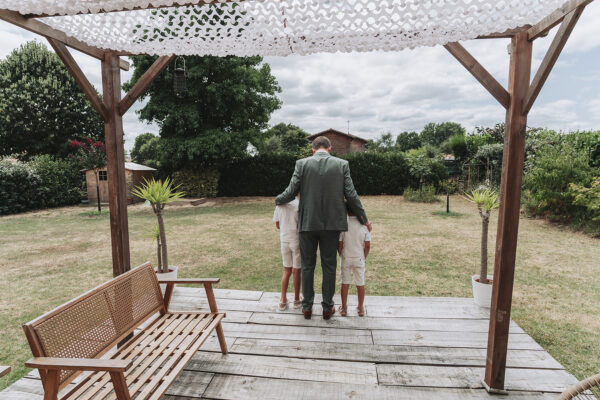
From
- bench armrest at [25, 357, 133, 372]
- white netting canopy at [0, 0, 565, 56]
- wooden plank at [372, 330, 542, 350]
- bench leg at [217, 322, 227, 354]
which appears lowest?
wooden plank at [372, 330, 542, 350]

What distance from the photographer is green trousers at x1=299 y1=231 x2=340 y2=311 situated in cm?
341

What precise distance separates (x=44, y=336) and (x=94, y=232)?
8.68 meters

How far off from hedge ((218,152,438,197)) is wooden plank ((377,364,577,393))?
14.3 meters

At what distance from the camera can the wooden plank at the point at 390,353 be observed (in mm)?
A: 2844

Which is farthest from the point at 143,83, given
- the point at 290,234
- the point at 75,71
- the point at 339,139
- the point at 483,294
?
the point at 339,139

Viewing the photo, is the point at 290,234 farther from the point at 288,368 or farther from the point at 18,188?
the point at 18,188

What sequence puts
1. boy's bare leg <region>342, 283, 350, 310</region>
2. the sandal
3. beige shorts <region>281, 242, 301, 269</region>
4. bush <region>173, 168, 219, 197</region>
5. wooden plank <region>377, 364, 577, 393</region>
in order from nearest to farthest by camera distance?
wooden plank <region>377, 364, 577, 393</region>
boy's bare leg <region>342, 283, 350, 310</region>
beige shorts <region>281, 242, 301, 269</region>
the sandal
bush <region>173, 168, 219, 197</region>

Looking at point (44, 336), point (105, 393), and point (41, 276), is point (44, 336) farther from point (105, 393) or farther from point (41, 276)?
point (41, 276)

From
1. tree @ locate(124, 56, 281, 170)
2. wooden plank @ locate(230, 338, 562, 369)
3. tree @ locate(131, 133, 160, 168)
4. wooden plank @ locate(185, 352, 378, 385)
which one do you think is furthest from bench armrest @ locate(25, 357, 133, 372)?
tree @ locate(131, 133, 160, 168)

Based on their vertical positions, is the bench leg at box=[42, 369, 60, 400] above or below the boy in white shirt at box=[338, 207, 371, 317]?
below

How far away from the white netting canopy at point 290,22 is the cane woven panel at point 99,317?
1861mm

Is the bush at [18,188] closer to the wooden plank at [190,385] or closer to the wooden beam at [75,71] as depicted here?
the wooden beam at [75,71]

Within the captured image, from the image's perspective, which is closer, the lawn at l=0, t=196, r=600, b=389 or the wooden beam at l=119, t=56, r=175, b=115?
the wooden beam at l=119, t=56, r=175, b=115

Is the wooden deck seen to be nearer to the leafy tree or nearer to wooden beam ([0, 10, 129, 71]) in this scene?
wooden beam ([0, 10, 129, 71])
